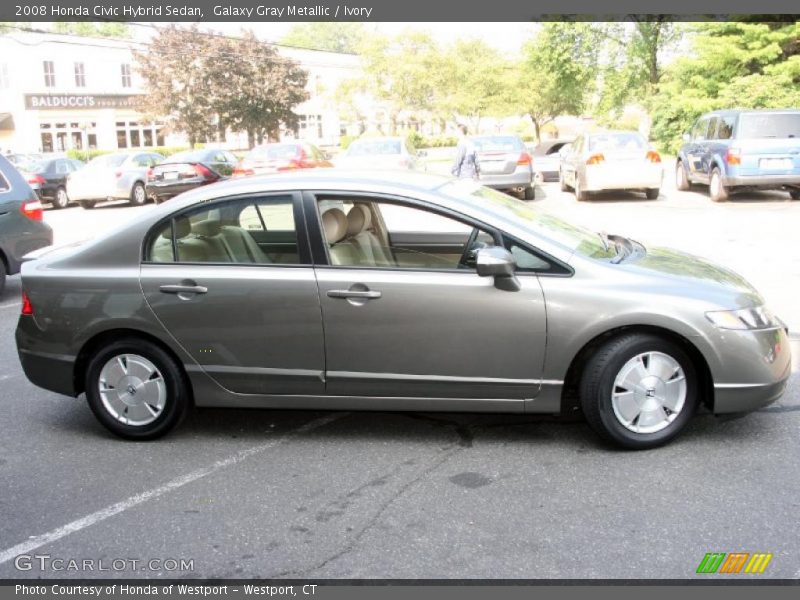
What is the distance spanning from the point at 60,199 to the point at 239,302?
22.6 metres

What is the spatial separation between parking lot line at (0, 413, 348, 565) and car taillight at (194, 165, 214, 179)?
19.2 meters

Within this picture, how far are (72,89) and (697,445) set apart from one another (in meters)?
57.0

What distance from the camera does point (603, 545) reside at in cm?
363

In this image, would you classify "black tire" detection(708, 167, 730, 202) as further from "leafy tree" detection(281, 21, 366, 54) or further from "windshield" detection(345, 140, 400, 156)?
"leafy tree" detection(281, 21, 366, 54)

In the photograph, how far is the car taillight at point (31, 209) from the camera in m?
9.32

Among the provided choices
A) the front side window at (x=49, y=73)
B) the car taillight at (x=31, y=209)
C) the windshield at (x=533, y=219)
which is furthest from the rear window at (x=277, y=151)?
the front side window at (x=49, y=73)

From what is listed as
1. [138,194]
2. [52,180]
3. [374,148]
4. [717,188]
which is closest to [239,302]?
[717,188]

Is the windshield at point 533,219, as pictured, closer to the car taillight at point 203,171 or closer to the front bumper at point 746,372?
the front bumper at point 746,372

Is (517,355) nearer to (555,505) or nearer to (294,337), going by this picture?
(555,505)

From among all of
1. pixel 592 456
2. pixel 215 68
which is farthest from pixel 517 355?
pixel 215 68

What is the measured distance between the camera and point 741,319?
452 cm

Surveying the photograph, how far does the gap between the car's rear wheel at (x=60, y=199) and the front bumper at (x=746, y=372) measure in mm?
23814

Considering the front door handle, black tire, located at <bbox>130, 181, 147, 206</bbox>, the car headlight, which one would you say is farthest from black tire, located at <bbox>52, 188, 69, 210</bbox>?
the car headlight

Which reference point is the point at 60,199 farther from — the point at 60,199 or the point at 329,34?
the point at 329,34
